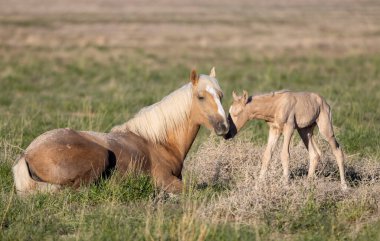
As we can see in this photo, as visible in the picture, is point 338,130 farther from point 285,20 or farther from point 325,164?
point 285,20

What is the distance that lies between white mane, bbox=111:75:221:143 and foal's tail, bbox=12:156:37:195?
1.44 meters

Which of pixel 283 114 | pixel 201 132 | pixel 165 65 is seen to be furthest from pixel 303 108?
pixel 165 65

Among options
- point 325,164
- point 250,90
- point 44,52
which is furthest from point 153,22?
point 325,164

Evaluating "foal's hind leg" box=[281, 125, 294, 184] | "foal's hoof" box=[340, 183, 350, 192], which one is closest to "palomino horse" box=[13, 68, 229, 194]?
"foal's hind leg" box=[281, 125, 294, 184]

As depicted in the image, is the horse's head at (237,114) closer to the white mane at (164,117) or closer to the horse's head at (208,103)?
the horse's head at (208,103)

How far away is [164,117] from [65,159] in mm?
1409

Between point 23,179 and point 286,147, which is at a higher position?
point 286,147

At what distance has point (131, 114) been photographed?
48.4ft

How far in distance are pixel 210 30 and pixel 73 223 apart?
1624 inches

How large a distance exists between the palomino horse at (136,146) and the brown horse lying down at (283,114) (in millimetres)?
217

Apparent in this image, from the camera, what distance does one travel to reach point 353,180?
8.96m

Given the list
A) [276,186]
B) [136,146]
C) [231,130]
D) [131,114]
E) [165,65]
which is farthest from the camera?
[165,65]

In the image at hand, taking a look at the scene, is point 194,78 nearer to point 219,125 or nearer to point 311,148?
point 219,125

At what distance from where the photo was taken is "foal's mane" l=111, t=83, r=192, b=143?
8.65 m
